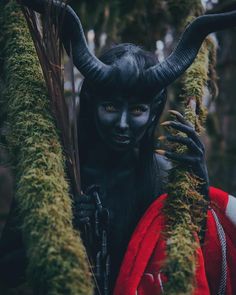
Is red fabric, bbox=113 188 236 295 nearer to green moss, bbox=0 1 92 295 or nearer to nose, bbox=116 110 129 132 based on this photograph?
nose, bbox=116 110 129 132

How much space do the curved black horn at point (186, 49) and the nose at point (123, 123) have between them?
0.22 metres

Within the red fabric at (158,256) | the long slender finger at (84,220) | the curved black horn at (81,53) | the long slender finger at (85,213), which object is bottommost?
the red fabric at (158,256)

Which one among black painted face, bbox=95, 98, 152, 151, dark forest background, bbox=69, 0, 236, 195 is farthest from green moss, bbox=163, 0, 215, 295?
dark forest background, bbox=69, 0, 236, 195

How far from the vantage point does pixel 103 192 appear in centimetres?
394

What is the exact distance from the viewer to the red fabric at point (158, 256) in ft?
11.2

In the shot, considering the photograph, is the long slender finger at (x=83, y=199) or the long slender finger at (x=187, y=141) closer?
the long slender finger at (x=83, y=199)

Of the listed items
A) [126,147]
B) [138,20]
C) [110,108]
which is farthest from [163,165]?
[138,20]

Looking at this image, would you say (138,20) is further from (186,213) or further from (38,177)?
(38,177)

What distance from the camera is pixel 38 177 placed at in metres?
3.00

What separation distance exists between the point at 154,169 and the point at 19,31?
3.85 feet

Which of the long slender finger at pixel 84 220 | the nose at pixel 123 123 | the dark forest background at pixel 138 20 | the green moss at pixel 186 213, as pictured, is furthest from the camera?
the dark forest background at pixel 138 20

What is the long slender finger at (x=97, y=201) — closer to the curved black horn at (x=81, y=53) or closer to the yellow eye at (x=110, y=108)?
the yellow eye at (x=110, y=108)

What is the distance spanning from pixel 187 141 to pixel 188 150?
0.10 m

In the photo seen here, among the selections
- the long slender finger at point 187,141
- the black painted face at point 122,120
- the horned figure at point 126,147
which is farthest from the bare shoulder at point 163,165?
the long slender finger at point 187,141
